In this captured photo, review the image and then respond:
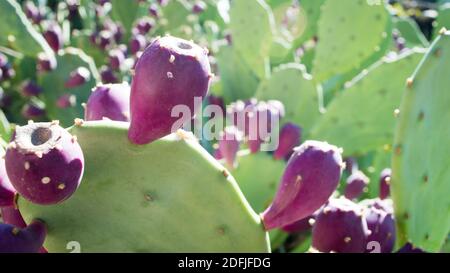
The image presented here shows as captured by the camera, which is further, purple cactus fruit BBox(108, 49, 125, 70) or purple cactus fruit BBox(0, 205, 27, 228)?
purple cactus fruit BBox(108, 49, 125, 70)

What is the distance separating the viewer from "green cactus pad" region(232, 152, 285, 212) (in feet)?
4.56

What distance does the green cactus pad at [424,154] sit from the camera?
93 centimetres

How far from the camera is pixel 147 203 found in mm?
791

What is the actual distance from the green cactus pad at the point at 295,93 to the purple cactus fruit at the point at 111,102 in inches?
36.8

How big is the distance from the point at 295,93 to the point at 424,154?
0.82 meters

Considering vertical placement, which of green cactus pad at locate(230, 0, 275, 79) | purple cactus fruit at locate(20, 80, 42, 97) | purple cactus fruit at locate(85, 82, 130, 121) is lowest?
purple cactus fruit at locate(20, 80, 42, 97)

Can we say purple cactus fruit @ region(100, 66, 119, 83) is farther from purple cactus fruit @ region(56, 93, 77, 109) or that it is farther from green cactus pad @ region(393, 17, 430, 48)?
green cactus pad @ region(393, 17, 430, 48)

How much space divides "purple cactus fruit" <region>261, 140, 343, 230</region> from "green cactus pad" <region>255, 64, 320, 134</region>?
915 millimetres

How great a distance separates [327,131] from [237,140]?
1.70 ft

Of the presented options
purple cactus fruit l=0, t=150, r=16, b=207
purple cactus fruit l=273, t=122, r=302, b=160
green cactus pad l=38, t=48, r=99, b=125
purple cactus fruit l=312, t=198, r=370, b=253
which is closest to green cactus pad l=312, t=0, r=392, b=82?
purple cactus fruit l=273, t=122, r=302, b=160

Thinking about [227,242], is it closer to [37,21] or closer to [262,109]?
[262,109]

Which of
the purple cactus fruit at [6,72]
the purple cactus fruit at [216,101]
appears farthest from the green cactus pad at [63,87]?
the purple cactus fruit at [216,101]

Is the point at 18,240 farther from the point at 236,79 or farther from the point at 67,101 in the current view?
the point at 236,79
